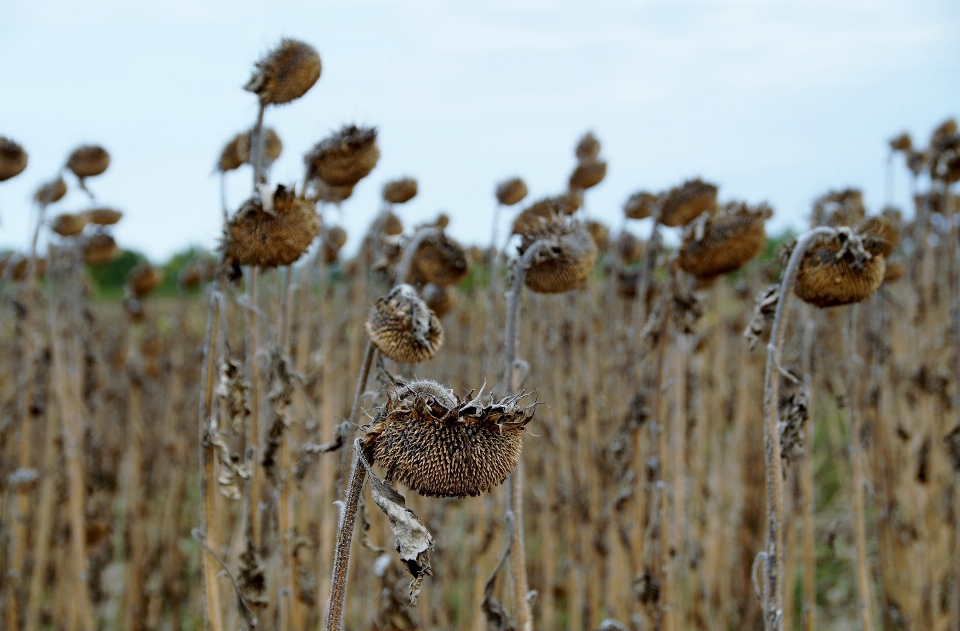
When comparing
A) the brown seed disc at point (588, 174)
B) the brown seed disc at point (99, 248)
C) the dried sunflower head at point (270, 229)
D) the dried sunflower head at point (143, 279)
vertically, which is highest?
the brown seed disc at point (588, 174)

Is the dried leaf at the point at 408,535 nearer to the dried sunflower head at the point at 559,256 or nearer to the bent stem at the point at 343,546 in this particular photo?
the bent stem at the point at 343,546

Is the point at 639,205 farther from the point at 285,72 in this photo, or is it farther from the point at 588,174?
the point at 285,72

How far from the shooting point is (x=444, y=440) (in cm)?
142

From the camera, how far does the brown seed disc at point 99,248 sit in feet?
14.7

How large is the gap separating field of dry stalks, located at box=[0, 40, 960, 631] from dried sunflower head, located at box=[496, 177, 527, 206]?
0.02 meters

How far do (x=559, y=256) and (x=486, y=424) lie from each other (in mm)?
1025

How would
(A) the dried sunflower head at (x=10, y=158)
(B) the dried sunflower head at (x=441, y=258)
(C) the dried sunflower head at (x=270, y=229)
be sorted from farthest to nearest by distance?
(A) the dried sunflower head at (x=10, y=158)
(B) the dried sunflower head at (x=441, y=258)
(C) the dried sunflower head at (x=270, y=229)

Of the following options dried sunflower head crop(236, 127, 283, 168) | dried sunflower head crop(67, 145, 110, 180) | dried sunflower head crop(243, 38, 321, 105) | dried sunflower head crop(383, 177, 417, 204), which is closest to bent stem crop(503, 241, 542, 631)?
dried sunflower head crop(243, 38, 321, 105)

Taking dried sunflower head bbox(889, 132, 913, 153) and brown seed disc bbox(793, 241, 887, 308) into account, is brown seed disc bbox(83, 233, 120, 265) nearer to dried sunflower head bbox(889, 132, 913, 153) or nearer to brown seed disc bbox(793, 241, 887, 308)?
brown seed disc bbox(793, 241, 887, 308)

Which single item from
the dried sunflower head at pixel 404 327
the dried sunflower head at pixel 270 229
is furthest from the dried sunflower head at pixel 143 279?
the dried sunflower head at pixel 404 327

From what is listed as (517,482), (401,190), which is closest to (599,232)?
(401,190)

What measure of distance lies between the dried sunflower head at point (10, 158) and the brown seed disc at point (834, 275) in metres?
2.98

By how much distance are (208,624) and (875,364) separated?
3095 mm

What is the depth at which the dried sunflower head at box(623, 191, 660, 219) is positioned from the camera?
3891 millimetres
